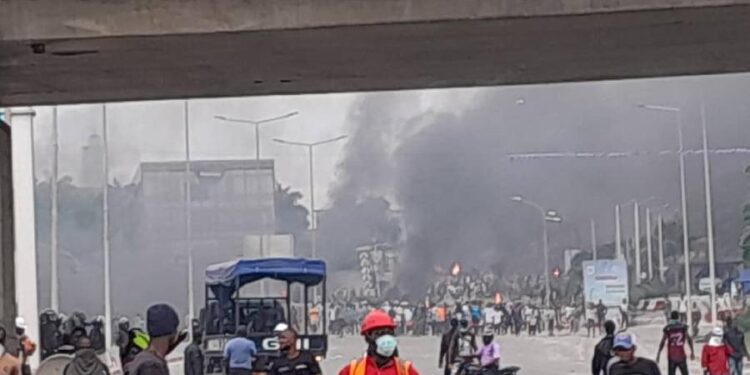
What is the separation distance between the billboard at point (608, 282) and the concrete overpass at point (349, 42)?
26221mm

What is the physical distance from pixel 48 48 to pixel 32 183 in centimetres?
1762

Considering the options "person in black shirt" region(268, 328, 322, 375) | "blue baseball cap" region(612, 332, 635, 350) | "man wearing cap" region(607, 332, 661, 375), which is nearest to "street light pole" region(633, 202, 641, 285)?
"person in black shirt" region(268, 328, 322, 375)

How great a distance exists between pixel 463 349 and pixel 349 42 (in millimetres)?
10898

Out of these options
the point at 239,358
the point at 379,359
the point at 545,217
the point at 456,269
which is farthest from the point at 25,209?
the point at 545,217

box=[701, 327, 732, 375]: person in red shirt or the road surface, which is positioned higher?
box=[701, 327, 732, 375]: person in red shirt

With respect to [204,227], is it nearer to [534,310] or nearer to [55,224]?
[534,310]

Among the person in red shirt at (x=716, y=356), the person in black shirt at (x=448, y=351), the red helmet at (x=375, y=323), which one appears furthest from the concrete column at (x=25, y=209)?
the red helmet at (x=375, y=323)

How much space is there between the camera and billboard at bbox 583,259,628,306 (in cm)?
4631

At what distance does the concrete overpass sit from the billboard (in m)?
26.2

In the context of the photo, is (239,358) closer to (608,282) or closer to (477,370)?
(477,370)

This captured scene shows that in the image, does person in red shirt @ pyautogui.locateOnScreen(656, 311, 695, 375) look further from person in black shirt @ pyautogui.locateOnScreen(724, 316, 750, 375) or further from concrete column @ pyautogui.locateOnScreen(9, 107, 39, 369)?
concrete column @ pyautogui.locateOnScreen(9, 107, 39, 369)

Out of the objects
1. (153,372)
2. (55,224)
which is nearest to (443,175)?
(55,224)

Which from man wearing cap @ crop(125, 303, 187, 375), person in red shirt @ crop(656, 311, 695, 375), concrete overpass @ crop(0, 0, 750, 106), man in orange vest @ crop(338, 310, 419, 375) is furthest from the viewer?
person in red shirt @ crop(656, 311, 695, 375)

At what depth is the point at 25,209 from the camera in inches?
1339
